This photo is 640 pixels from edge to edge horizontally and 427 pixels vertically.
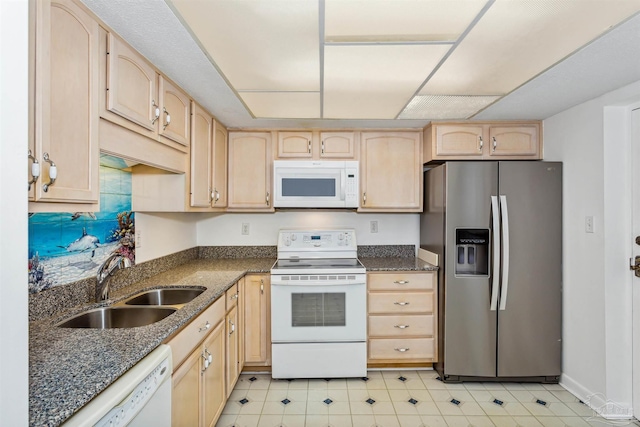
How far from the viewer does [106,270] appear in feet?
5.07

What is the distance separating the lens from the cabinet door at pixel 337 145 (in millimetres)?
2783

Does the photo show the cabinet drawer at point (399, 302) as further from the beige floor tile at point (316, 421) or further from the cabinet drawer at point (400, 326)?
the beige floor tile at point (316, 421)

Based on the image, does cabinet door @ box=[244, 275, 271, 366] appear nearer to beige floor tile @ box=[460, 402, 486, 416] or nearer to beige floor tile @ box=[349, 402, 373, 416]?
beige floor tile @ box=[349, 402, 373, 416]

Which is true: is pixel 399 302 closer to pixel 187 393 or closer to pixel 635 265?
pixel 635 265

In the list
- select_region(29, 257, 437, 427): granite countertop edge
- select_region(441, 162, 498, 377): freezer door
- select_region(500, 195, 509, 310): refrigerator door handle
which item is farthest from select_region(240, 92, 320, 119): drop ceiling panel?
select_region(500, 195, 509, 310): refrigerator door handle

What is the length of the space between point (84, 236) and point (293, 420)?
165cm

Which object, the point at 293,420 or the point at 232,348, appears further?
the point at 232,348

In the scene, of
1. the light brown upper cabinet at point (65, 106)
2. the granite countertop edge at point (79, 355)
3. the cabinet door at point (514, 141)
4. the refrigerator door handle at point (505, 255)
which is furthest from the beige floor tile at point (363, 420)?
the cabinet door at point (514, 141)

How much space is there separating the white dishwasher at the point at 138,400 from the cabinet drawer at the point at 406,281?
69.1 inches

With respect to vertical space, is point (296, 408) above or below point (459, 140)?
below

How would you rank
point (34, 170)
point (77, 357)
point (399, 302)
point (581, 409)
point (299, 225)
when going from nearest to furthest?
point (34, 170), point (77, 357), point (581, 409), point (399, 302), point (299, 225)

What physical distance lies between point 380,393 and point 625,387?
5.19 feet

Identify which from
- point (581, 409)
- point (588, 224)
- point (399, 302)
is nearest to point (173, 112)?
point (399, 302)

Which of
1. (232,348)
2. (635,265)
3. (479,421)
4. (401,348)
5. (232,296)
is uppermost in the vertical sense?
(635,265)
